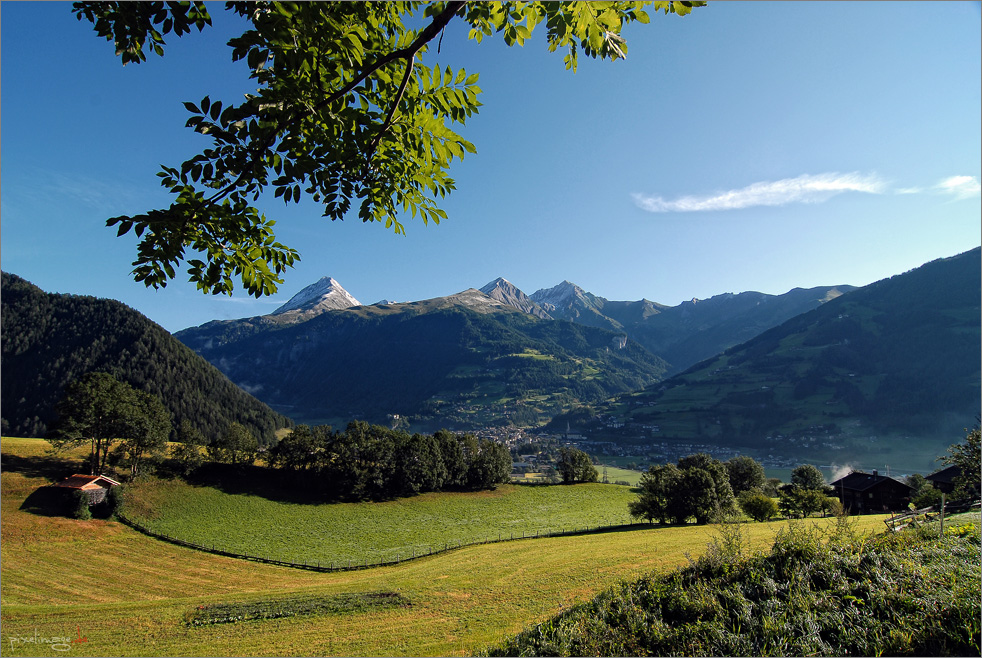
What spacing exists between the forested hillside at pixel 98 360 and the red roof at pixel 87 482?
85141mm

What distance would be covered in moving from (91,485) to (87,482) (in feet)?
1.95

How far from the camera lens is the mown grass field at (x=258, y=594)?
12914 mm

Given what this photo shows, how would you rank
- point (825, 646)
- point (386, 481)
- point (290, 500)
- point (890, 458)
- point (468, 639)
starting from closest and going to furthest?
1. point (825, 646)
2. point (468, 639)
3. point (290, 500)
4. point (386, 481)
5. point (890, 458)

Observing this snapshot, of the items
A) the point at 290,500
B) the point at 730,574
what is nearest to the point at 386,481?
the point at 290,500

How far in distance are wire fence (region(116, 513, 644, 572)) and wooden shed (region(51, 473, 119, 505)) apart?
9.14 feet

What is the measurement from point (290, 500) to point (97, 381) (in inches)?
1124

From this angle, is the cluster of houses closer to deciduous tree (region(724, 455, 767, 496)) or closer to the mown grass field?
deciduous tree (region(724, 455, 767, 496))

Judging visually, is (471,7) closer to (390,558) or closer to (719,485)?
(390,558)

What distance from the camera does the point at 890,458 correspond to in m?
157

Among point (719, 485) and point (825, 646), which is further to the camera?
point (719, 485)

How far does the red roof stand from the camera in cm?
4143

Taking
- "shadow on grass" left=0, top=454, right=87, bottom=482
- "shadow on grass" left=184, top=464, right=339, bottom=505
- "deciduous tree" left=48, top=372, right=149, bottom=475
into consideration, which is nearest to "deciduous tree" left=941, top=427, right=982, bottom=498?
"shadow on grass" left=184, top=464, right=339, bottom=505

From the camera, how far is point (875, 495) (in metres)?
53.1

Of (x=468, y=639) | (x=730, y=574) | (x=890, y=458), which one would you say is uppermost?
(x=730, y=574)
